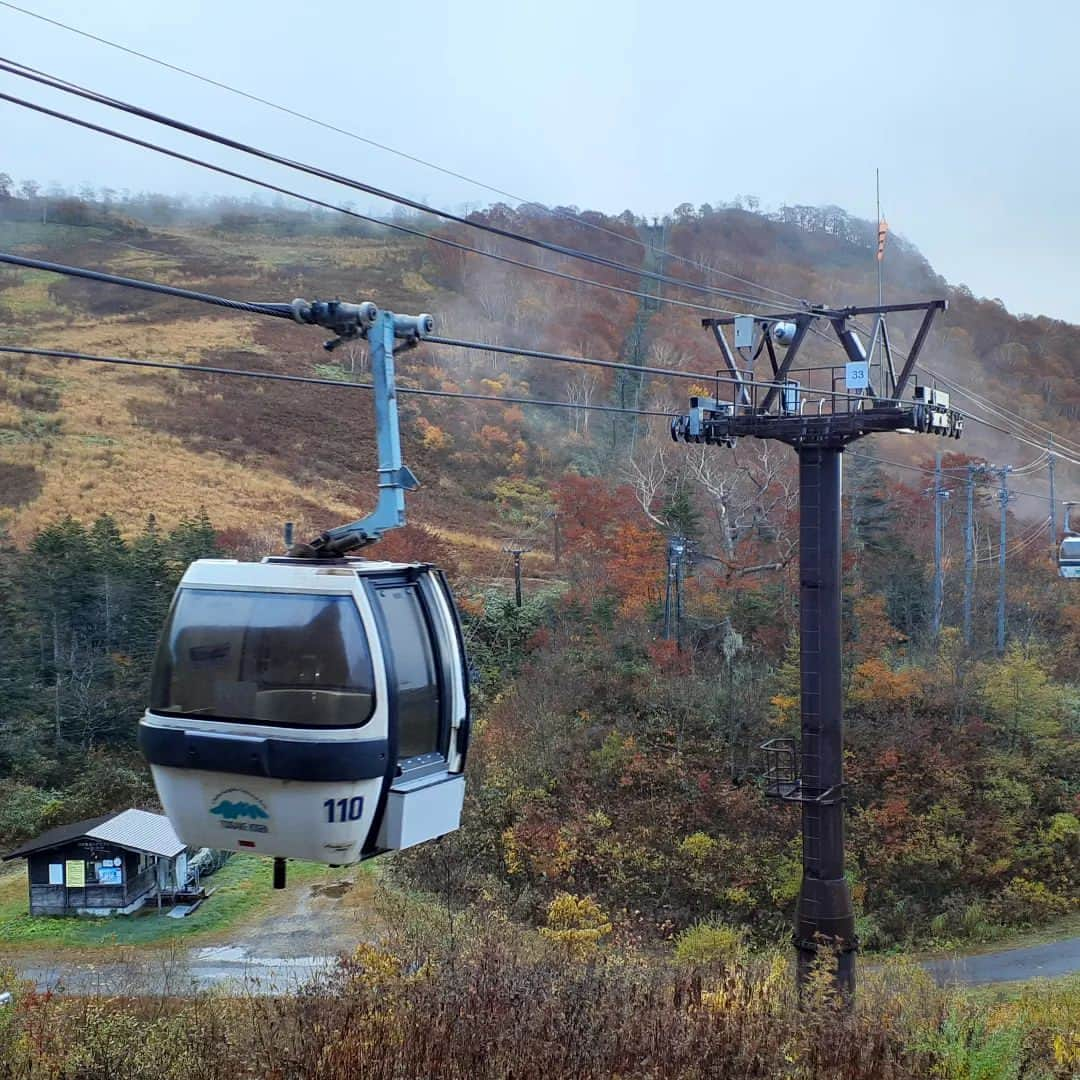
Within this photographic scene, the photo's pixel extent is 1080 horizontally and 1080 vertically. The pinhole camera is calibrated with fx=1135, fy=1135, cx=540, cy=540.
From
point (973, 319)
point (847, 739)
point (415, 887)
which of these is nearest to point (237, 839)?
point (415, 887)

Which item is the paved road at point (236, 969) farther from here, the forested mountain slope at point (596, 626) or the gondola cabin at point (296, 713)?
the gondola cabin at point (296, 713)

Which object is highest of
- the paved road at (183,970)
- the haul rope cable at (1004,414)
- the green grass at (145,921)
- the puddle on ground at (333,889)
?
the haul rope cable at (1004,414)

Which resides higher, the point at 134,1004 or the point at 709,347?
the point at 709,347

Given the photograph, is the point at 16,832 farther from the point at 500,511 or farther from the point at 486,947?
the point at 500,511

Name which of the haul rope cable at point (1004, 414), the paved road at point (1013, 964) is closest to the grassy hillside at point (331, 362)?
the haul rope cable at point (1004, 414)

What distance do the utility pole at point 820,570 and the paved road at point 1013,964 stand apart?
18.7ft

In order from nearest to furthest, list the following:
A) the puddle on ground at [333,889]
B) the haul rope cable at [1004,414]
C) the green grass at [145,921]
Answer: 1. the green grass at [145,921]
2. the puddle on ground at [333,889]
3. the haul rope cable at [1004,414]

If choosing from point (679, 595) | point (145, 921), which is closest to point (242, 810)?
point (145, 921)

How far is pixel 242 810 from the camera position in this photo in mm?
5391

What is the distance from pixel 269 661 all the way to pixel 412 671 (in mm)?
714

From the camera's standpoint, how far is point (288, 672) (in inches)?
208

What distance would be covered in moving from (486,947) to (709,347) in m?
45.1

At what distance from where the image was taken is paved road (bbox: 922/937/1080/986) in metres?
17.2

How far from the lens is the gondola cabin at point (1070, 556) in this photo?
2005cm
